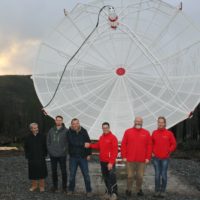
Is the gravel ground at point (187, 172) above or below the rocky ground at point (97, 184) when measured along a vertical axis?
below

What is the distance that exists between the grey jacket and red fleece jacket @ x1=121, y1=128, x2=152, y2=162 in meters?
1.46

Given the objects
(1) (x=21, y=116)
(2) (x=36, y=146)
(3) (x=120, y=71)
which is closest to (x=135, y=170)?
(2) (x=36, y=146)

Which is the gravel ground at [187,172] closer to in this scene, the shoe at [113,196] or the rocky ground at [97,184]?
the rocky ground at [97,184]

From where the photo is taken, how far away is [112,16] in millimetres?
12523

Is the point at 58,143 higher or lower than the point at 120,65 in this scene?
lower

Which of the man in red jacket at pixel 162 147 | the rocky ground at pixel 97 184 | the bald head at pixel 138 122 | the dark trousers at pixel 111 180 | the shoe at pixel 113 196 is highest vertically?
the bald head at pixel 138 122

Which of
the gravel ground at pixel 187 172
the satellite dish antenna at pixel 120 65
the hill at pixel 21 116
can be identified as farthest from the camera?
the hill at pixel 21 116

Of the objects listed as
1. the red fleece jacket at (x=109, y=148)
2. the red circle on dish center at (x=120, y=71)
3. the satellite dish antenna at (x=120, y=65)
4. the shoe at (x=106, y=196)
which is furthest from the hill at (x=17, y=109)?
the red fleece jacket at (x=109, y=148)

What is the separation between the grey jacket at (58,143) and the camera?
37.1 feet

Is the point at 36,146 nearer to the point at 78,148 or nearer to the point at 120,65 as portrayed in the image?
the point at 78,148

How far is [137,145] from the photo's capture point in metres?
10.8

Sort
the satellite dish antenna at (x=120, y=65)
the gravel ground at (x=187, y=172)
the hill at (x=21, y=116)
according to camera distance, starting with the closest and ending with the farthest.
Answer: the satellite dish antenna at (x=120, y=65) < the gravel ground at (x=187, y=172) < the hill at (x=21, y=116)

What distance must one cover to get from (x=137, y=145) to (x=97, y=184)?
2650 millimetres

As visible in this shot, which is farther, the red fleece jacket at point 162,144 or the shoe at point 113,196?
the red fleece jacket at point 162,144
